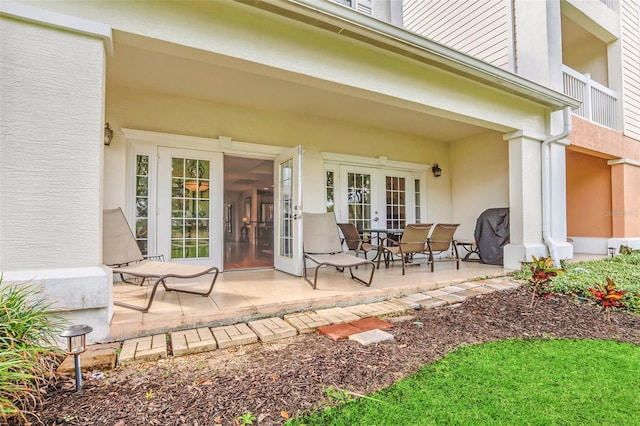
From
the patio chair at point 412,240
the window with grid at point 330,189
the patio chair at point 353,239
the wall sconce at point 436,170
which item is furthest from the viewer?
the wall sconce at point 436,170

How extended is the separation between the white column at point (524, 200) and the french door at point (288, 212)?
12.0 ft

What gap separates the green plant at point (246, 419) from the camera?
5.06 ft

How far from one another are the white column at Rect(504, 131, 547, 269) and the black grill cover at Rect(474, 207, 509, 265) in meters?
0.50

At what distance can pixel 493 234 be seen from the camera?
6.04 metres

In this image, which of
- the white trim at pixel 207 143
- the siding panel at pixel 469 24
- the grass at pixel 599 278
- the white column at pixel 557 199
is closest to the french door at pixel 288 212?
the white trim at pixel 207 143

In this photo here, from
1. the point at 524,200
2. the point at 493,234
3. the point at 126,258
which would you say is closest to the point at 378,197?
the point at 493,234

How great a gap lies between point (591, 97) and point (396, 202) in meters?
4.85

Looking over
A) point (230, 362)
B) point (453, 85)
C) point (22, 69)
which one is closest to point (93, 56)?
point (22, 69)

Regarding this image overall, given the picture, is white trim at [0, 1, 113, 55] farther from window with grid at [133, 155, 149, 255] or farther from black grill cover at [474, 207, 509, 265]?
black grill cover at [474, 207, 509, 265]

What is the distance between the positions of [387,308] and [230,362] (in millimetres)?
1790

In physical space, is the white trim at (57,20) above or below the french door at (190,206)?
above

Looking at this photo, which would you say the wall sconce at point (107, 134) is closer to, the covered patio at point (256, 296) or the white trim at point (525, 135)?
the covered patio at point (256, 296)

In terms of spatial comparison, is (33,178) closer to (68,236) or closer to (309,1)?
(68,236)

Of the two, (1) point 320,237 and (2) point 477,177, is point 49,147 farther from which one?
(2) point 477,177
